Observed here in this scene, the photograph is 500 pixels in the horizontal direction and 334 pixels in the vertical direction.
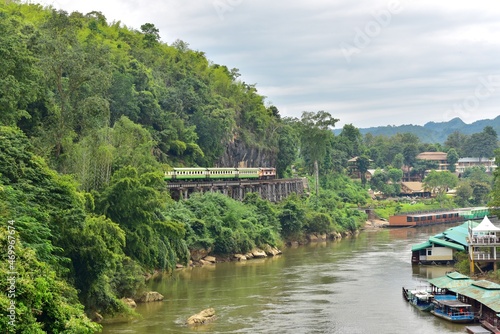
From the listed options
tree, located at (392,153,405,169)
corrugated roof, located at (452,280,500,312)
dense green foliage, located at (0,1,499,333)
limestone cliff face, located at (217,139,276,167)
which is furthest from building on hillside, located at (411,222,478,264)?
tree, located at (392,153,405,169)

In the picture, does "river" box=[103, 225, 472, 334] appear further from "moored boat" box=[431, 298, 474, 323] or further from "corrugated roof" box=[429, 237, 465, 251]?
"corrugated roof" box=[429, 237, 465, 251]

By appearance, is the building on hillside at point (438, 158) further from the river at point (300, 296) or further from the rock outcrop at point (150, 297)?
the rock outcrop at point (150, 297)

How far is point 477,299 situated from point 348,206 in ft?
234

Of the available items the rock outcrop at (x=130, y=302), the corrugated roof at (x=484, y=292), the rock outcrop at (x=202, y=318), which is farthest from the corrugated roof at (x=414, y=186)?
the rock outcrop at (x=202, y=318)

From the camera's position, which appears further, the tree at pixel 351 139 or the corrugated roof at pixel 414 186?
the tree at pixel 351 139

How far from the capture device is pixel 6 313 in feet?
73.5

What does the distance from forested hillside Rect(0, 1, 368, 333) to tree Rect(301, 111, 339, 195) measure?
1003 cm

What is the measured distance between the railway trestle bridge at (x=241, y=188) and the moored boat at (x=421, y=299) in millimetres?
33233

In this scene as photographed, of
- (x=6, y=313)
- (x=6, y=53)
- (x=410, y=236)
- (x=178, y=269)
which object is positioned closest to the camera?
(x=6, y=313)

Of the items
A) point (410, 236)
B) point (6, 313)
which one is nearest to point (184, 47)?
point (410, 236)

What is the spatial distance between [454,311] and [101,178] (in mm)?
23249

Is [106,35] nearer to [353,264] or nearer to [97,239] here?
[353,264]

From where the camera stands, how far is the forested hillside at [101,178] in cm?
3341
